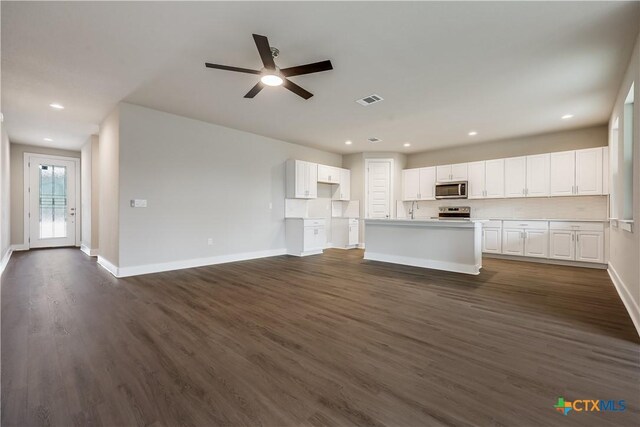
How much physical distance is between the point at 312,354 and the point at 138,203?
13.3 ft

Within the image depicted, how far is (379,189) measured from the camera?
805 centimetres

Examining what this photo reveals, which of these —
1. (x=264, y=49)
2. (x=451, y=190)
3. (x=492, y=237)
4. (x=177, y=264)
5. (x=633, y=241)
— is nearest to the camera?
(x=264, y=49)

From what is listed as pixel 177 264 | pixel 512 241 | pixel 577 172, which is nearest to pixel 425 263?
pixel 512 241

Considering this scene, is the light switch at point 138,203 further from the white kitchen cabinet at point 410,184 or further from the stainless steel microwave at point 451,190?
the stainless steel microwave at point 451,190

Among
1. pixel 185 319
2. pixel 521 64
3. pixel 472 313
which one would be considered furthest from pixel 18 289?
pixel 521 64

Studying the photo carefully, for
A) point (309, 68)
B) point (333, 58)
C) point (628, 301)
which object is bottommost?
point (628, 301)

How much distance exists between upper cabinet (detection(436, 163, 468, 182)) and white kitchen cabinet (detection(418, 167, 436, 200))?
14cm

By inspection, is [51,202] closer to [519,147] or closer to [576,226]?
[519,147]

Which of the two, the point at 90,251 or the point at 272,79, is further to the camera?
the point at 90,251

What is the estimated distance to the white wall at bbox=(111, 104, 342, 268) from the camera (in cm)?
451

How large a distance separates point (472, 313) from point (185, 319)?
2950 mm

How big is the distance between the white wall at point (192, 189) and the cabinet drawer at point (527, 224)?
17.1 feet

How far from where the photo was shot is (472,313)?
9.52 ft

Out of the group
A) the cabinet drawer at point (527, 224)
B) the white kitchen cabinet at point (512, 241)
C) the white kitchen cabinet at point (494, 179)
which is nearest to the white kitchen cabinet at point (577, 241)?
the cabinet drawer at point (527, 224)
